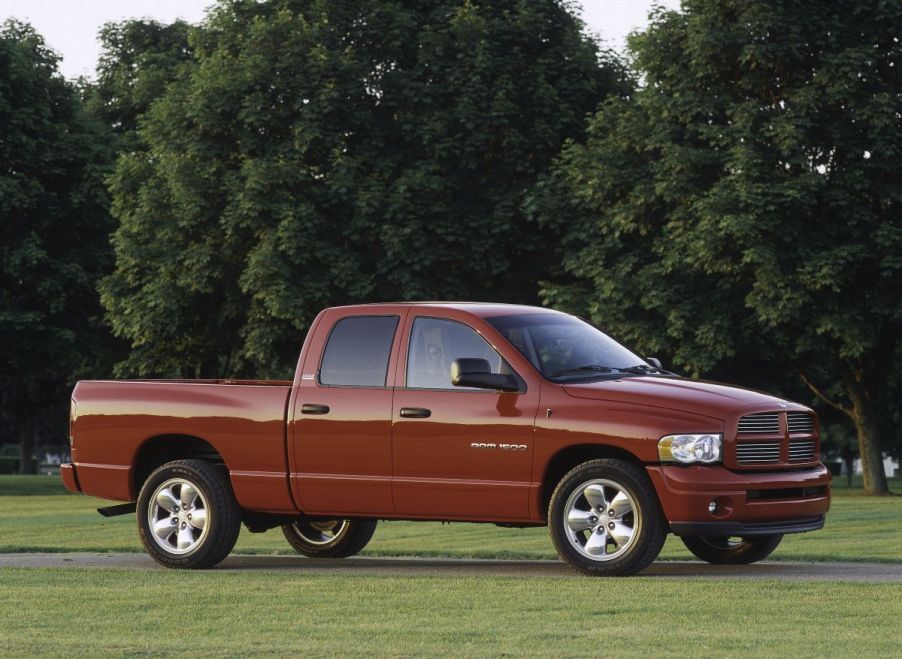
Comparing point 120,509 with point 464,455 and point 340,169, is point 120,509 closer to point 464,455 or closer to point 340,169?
point 464,455

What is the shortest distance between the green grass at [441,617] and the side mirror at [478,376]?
1.34m

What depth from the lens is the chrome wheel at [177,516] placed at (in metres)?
13.1

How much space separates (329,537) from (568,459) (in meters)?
3.32

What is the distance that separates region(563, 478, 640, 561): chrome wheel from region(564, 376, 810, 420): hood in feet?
1.99

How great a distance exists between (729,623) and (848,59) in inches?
988

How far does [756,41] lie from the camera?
33.6 metres

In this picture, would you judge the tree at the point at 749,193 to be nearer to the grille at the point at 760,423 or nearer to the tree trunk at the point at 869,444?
the tree trunk at the point at 869,444

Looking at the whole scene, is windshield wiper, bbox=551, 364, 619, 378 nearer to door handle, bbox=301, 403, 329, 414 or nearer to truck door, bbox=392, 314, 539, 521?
truck door, bbox=392, 314, 539, 521

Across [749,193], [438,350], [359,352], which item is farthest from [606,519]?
[749,193]

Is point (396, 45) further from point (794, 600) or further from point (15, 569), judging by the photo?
point (794, 600)

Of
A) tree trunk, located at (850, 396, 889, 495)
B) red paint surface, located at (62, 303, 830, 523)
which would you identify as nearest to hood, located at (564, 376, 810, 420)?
red paint surface, located at (62, 303, 830, 523)

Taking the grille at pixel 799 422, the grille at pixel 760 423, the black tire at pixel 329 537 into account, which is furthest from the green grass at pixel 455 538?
the grille at pixel 760 423

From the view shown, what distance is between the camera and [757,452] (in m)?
11.6

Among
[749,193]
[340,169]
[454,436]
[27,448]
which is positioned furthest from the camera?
[27,448]
